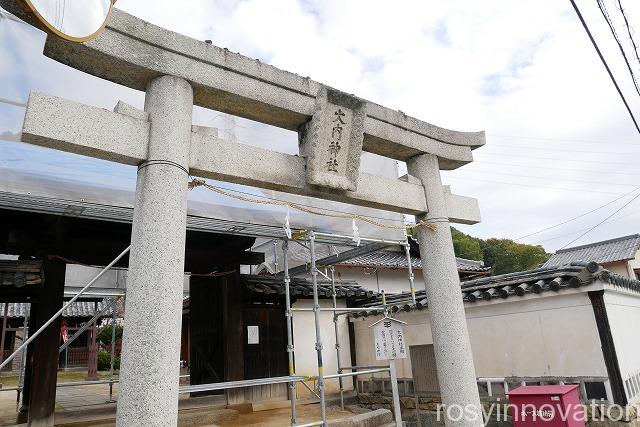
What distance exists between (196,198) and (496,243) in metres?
42.4

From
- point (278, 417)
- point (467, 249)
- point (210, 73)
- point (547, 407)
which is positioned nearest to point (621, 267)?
point (467, 249)

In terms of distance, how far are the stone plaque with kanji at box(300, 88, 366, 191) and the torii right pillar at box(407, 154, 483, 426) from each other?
1.48 m

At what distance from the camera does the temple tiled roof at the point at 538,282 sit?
830 cm

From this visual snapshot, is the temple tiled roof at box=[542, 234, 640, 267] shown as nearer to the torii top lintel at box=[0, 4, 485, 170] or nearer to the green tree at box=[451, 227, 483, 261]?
the green tree at box=[451, 227, 483, 261]

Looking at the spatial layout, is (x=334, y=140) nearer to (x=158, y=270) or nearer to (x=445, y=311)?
(x=158, y=270)

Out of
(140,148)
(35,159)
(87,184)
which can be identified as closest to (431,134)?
(140,148)

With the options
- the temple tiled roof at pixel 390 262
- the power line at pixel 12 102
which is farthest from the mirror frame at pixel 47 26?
the temple tiled roof at pixel 390 262

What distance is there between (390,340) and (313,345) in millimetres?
5086

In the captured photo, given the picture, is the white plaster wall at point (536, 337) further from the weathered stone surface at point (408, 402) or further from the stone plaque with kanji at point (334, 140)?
the stone plaque with kanji at point (334, 140)

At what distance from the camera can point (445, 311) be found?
5.61 metres

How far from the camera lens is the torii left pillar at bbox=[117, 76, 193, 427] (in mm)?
3305

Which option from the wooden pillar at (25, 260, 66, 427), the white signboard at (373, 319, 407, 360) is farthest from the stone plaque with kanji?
the wooden pillar at (25, 260, 66, 427)

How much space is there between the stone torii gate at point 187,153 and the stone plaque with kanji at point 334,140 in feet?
0.05

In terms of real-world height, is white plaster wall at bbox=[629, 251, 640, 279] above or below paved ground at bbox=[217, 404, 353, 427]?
above
